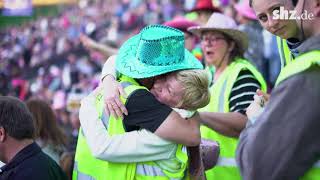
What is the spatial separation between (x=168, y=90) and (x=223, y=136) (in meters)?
1.17

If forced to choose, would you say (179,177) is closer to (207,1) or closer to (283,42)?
(283,42)

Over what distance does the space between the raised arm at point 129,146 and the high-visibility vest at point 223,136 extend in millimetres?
1110

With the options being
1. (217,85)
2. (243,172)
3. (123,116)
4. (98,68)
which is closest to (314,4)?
(243,172)

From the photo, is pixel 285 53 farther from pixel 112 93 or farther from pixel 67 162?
pixel 67 162

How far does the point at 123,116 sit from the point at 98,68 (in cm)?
1332

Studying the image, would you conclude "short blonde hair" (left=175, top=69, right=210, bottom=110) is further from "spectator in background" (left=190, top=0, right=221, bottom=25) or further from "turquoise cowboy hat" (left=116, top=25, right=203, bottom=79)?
"spectator in background" (left=190, top=0, right=221, bottom=25)

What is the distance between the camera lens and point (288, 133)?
1924 mm

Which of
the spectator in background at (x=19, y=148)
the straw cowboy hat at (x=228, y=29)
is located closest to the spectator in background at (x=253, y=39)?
the straw cowboy hat at (x=228, y=29)

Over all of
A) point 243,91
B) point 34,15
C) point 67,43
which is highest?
point 243,91

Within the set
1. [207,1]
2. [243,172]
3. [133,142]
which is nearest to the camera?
[243,172]

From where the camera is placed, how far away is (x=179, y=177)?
2.69 m

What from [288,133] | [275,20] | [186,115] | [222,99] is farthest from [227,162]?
[288,133]

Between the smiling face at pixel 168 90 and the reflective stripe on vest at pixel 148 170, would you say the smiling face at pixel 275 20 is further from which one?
the reflective stripe on vest at pixel 148 170

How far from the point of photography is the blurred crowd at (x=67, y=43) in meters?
15.1
